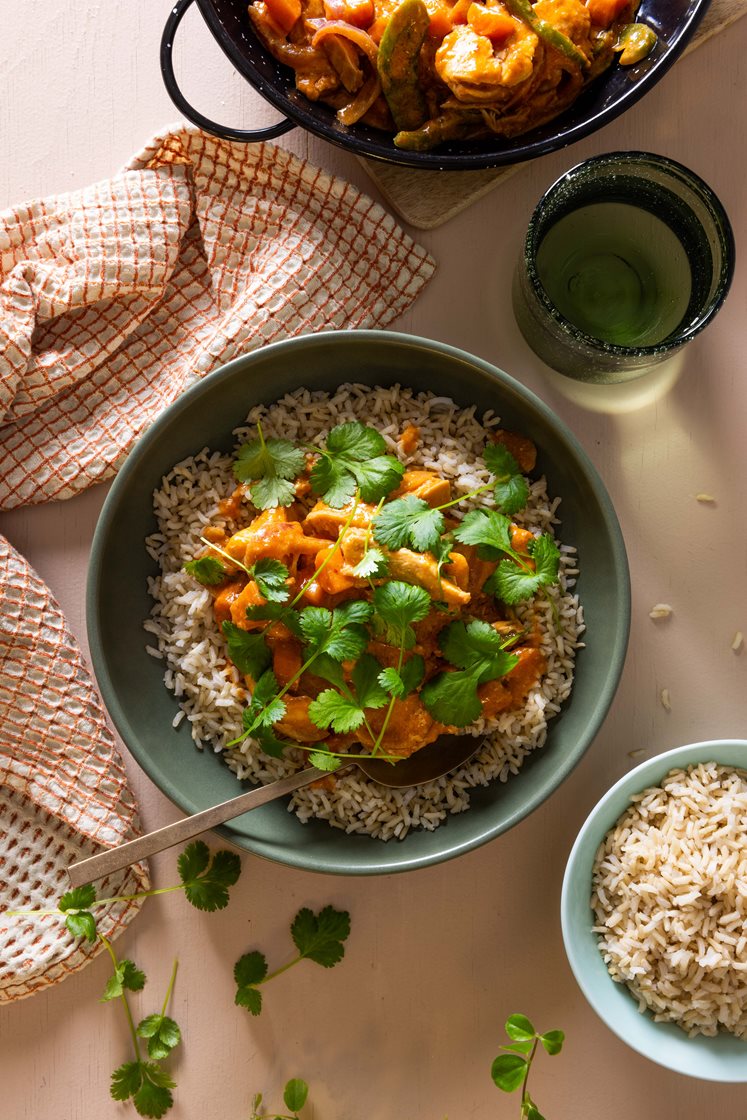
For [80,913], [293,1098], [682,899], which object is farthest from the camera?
[293,1098]

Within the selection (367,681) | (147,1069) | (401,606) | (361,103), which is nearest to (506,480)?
(401,606)

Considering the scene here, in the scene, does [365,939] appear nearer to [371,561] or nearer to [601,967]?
[601,967]

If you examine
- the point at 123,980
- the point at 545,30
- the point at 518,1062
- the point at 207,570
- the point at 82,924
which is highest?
the point at 545,30

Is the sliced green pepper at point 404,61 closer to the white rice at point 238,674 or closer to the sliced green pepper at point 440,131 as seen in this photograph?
the sliced green pepper at point 440,131

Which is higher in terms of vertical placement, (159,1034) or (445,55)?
(445,55)

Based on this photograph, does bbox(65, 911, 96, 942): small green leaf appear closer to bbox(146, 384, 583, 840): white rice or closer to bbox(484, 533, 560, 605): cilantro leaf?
bbox(146, 384, 583, 840): white rice

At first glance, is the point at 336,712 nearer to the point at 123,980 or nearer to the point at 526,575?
the point at 526,575
